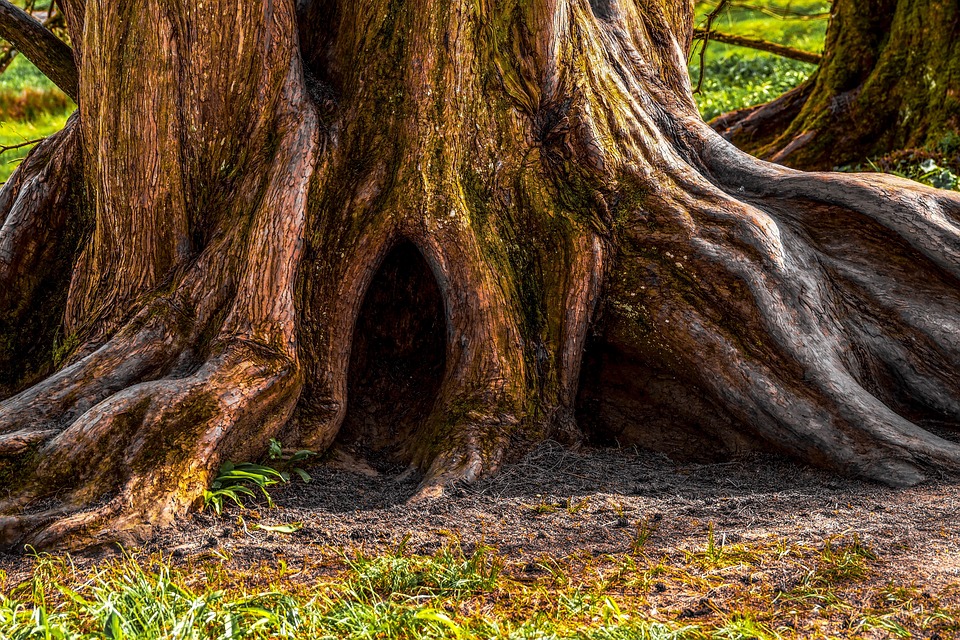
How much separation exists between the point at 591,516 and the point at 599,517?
4cm

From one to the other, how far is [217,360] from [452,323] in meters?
Result: 1.23

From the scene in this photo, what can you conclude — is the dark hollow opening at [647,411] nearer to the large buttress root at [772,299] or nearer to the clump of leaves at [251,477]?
the large buttress root at [772,299]

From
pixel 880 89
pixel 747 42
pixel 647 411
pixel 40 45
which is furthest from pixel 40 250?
pixel 747 42

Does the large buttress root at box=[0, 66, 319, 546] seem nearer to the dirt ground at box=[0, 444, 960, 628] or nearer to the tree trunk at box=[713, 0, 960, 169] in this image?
A: the dirt ground at box=[0, 444, 960, 628]

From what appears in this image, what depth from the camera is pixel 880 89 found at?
8758 millimetres

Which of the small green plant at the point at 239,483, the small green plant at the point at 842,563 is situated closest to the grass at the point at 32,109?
the small green plant at the point at 239,483

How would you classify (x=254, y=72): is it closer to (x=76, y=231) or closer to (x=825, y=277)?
(x=76, y=231)

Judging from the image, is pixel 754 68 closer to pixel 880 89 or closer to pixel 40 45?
pixel 880 89

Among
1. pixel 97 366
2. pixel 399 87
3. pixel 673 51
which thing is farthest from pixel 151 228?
pixel 673 51

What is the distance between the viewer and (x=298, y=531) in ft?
11.6

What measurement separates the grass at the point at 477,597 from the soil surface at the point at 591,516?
75mm

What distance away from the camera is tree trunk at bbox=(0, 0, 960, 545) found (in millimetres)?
4297

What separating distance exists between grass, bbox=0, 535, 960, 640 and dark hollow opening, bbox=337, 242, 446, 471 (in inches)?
61.8

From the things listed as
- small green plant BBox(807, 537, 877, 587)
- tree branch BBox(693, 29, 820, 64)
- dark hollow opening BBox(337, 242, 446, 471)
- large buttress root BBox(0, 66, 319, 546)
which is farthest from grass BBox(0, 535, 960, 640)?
tree branch BBox(693, 29, 820, 64)
